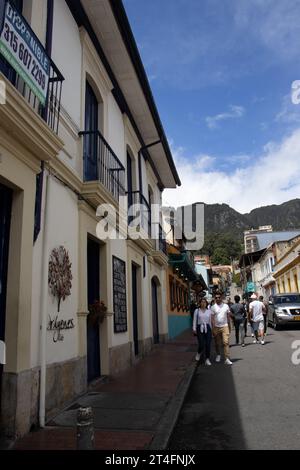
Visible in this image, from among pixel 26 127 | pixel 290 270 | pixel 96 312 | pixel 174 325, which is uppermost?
pixel 290 270

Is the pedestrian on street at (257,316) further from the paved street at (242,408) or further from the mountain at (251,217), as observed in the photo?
the mountain at (251,217)

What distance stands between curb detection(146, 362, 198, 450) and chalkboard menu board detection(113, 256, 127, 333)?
1.91 meters

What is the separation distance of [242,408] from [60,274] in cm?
A: 318

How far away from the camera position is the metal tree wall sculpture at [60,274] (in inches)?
221

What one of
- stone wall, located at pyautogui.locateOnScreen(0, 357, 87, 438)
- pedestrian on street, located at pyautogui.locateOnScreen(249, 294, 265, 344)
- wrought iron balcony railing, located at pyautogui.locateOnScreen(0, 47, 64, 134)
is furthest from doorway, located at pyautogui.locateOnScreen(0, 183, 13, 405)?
pedestrian on street, located at pyautogui.locateOnScreen(249, 294, 265, 344)

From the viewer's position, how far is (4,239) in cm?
465

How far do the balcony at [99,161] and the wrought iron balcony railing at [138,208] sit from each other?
1937 millimetres

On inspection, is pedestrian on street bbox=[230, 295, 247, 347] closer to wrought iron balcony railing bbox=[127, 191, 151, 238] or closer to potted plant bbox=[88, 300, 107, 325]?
wrought iron balcony railing bbox=[127, 191, 151, 238]

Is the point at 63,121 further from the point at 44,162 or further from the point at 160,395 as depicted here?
the point at 160,395

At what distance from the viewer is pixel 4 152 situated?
4.37m

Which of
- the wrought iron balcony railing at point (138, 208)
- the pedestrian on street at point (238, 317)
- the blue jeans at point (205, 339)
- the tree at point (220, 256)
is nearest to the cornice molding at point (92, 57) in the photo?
the wrought iron balcony railing at point (138, 208)

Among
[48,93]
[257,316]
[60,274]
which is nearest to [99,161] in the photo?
[48,93]

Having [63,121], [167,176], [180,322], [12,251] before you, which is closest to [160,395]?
[12,251]

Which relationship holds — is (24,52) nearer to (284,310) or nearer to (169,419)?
(169,419)
